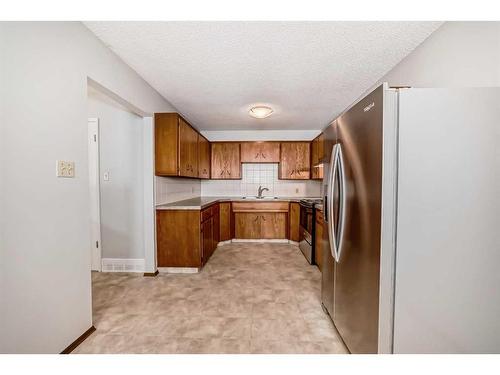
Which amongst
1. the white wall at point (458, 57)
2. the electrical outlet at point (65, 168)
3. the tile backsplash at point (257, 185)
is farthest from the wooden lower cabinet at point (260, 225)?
the electrical outlet at point (65, 168)

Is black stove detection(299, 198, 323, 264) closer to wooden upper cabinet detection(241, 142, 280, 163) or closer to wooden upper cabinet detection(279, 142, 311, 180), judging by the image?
wooden upper cabinet detection(279, 142, 311, 180)

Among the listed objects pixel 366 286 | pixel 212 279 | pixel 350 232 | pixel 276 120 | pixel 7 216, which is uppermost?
pixel 276 120

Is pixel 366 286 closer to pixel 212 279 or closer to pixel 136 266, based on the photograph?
pixel 212 279

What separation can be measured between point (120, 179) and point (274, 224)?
2775mm

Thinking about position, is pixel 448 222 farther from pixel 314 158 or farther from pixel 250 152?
pixel 250 152

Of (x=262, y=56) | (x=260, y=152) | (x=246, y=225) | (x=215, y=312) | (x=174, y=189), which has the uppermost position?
(x=262, y=56)

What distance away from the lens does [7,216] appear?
1196mm

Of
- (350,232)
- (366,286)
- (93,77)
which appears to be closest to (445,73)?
(350,232)

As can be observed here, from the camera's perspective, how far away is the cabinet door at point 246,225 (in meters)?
4.61

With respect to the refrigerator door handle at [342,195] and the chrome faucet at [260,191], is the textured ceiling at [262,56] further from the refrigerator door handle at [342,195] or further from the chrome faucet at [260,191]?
the chrome faucet at [260,191]

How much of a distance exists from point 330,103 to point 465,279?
280 cm

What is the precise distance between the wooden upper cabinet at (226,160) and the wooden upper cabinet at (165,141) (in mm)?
1922

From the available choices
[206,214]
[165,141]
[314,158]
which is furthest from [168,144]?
[314,158]

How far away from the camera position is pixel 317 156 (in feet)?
14.2
